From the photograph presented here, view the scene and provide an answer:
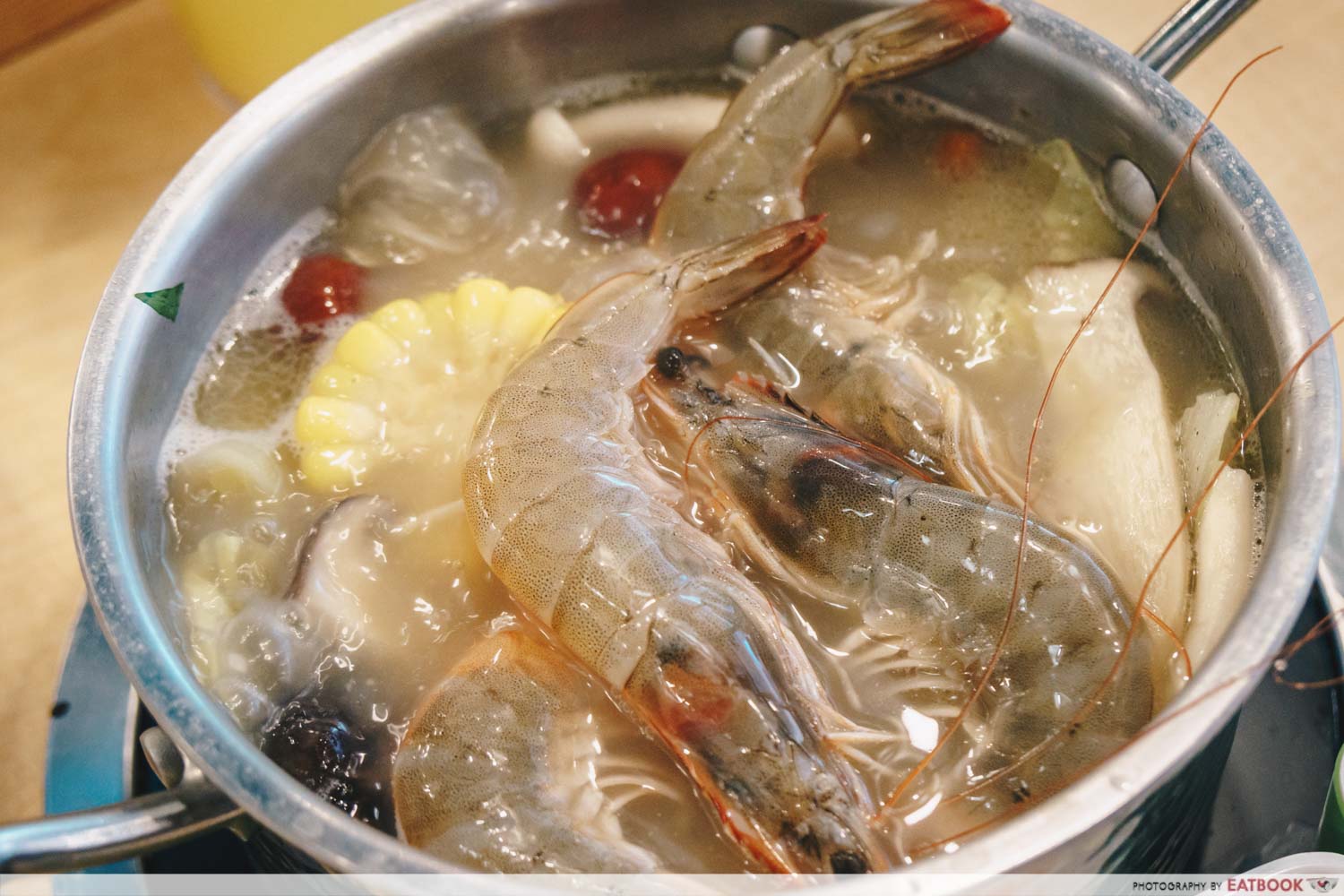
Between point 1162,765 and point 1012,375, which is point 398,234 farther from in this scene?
point 1162,765

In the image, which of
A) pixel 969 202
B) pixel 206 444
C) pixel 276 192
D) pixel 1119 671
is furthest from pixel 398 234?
pixel 1119 671

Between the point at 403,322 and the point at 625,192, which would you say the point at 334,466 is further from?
the point at 625,192

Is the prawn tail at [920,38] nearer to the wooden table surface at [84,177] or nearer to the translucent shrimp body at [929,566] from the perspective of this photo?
the translucent shrimp body at [929,566]

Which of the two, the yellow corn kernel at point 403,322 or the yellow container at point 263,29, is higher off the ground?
the yellow container at point 263,29

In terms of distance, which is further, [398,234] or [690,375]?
[398,234]

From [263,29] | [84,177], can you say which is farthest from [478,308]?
[84,177]

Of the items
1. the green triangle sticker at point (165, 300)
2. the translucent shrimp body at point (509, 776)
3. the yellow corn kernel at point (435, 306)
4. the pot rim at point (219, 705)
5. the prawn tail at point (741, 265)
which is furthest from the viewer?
the yellow corn kernel at point (435, 306)

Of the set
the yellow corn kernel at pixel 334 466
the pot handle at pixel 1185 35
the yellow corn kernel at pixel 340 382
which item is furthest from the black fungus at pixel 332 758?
the pot handle at pixel 1185 35
